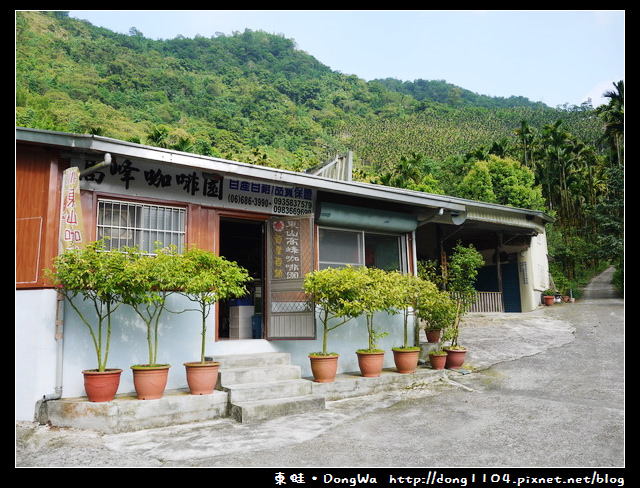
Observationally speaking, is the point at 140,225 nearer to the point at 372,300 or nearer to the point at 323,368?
the point at 323,368

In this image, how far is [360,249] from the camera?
31.6ft

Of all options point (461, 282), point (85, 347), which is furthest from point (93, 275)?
point (461, 282)

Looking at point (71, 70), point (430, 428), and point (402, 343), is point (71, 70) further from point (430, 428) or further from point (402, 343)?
point (430, 428)

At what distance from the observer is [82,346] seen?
6.28 m

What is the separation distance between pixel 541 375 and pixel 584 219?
1351 inches

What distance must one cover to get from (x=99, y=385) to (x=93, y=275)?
4.22ft

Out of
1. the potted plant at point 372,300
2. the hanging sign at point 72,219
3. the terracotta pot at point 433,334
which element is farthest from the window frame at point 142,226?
the terracotta pot at point 433,334

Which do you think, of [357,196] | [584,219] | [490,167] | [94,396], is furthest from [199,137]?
[94,396]

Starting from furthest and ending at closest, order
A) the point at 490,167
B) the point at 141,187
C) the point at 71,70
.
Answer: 1. the point at 71,70
2. the point at 490,167
3. the point at 141,187

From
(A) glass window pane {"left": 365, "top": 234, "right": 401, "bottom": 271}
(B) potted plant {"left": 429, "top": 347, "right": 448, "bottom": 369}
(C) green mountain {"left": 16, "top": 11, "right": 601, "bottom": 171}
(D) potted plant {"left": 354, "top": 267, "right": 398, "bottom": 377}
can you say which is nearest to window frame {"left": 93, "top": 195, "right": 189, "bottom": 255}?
(D) potted plant {"left": 354, "top": 267, "right": 398, "bottom": 377}

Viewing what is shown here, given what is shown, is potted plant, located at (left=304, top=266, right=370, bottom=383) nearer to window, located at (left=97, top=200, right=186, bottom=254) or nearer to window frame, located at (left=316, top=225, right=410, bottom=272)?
window frame, located at (left=316, top=225, right=410, bottom=272)

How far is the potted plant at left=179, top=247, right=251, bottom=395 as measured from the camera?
6.25 metres

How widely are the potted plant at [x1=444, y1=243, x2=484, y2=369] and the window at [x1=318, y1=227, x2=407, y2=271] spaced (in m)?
1.17

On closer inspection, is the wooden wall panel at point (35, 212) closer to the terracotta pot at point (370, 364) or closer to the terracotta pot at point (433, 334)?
the terracotta pot at point (370, 364)
